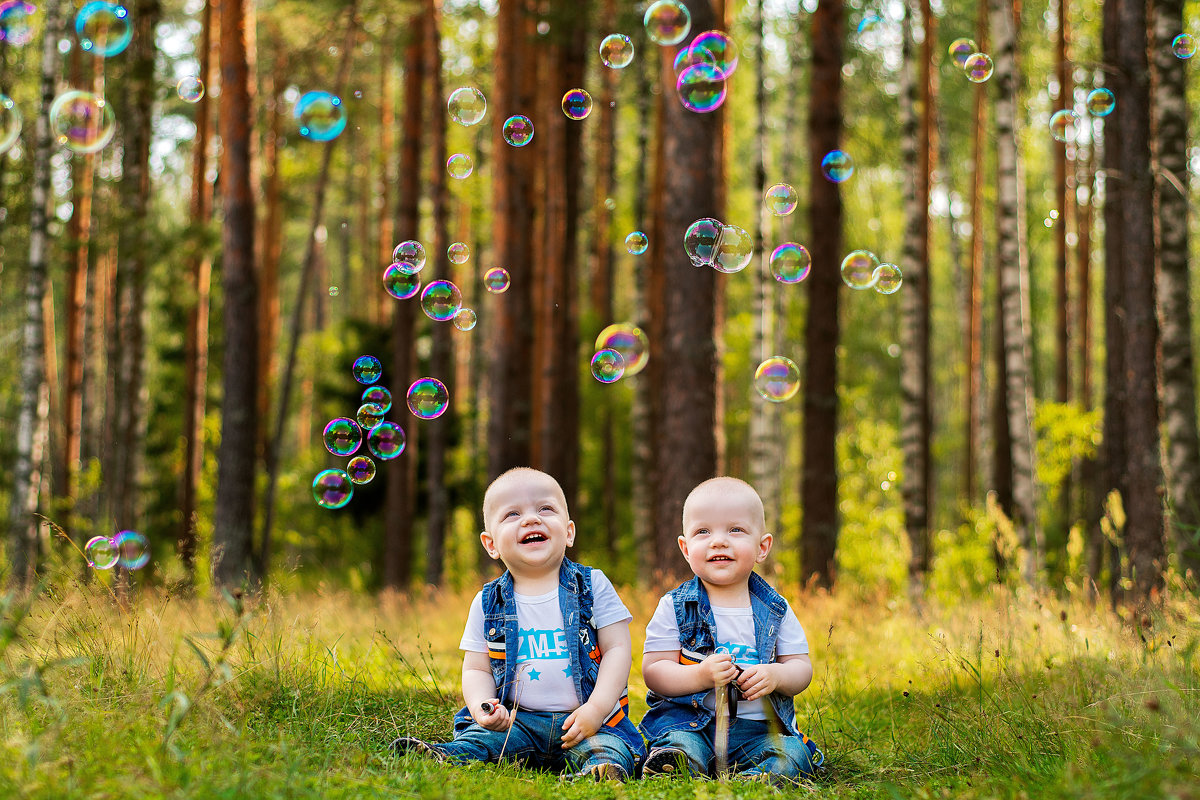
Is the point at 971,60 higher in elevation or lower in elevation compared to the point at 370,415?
higher

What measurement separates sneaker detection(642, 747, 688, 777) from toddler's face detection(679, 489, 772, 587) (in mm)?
703

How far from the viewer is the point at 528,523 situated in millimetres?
4098

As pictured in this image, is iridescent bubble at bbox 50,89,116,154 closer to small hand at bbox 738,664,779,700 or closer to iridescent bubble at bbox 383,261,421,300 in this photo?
iridescent bubble at bbox 383,261,421,300

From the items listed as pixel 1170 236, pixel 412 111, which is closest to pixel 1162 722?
pixel 1170 236

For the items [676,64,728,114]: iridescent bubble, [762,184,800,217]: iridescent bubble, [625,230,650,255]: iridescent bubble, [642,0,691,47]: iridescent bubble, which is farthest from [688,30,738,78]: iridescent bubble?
[625,230,650,255]: iridescent bubble

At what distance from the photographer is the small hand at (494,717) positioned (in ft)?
12.5

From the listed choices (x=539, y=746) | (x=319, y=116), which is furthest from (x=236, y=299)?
(x=539, y=746)

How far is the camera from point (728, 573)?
4113 mm

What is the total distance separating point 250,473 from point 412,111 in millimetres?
6935

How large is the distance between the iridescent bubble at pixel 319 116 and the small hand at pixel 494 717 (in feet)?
16.2

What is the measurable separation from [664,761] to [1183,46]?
7392 mm

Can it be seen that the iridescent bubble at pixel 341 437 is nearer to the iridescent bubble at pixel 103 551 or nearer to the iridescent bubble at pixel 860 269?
the iridescent bubble at pixel 103 551

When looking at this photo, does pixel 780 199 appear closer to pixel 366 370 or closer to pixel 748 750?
pixel 366 370

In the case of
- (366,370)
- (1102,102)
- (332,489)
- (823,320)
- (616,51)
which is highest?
(616,51)
